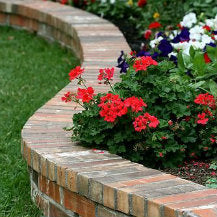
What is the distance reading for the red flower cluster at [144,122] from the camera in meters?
3.34

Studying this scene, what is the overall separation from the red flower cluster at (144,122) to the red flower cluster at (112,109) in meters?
0.08

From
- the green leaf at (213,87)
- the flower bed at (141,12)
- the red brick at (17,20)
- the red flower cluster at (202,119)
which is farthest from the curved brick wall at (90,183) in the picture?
the red brick at (17,20)

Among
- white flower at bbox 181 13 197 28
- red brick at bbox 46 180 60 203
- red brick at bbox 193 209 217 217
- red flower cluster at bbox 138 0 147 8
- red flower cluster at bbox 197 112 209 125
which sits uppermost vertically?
red flower cluster at bbox 138 0 147 8

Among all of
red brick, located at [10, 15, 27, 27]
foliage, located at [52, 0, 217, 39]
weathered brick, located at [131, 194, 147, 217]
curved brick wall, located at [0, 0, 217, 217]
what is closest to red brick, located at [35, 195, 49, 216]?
curved brick wall, located at [0, 0, 217, 217]

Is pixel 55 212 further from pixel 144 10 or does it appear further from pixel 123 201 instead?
pixel 144 10

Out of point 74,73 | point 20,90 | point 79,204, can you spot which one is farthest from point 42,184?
point 20,90

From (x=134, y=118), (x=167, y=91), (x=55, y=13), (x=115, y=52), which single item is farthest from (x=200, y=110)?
(x=55, y=13)

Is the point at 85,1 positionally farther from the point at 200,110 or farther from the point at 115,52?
the point at 200,110

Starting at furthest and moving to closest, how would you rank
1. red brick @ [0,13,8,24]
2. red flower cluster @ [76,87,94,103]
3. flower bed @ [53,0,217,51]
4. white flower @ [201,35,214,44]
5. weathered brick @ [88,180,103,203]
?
1. red brick @ [0,13,8,24]
2. flower bed @ [53,0,217,51]
3. white flower @ [201,35,214,44]
4. red flower cluster @ [76,87,94,103]
5. weathered brick @ [88,180,103,203]

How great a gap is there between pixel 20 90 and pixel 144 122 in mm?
2497

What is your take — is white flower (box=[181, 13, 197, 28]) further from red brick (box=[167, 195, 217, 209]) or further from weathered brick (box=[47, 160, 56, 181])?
red brick (box=[167, 195, 217, 209])

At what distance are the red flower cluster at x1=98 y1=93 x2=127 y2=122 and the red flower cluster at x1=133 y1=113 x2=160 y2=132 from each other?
0.27ft

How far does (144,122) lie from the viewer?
11.0ft

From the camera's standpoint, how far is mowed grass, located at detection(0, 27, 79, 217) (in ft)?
12.5
